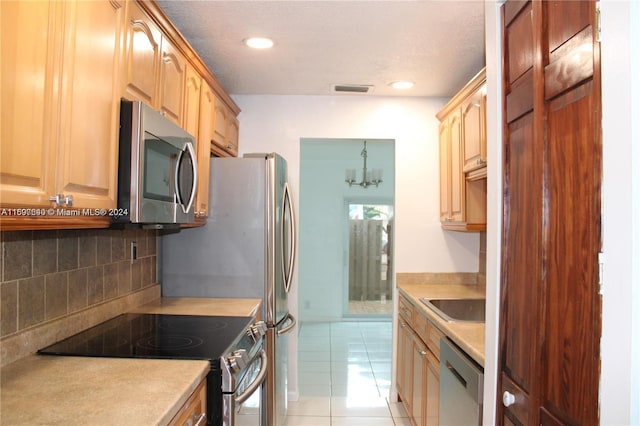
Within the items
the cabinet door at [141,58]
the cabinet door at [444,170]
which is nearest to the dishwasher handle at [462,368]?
the cabinet door at [444,170]

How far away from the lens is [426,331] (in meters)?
2.40

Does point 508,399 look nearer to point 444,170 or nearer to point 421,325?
point 421,325

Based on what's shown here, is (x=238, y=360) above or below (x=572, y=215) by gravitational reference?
below

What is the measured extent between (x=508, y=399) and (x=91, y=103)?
1563 millimetres

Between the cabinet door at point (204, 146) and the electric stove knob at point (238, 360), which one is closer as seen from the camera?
the electric stove knob at point (238, 360)

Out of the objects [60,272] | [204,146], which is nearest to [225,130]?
[204,146]

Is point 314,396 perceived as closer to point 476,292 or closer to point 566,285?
point 476,292

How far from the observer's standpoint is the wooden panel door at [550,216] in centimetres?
88

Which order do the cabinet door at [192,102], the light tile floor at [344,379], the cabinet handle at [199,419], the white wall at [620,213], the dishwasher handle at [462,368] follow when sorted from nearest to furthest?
1. the white wall at [620,213]
2. the cabinet handle at [199,419]
3. the dishwasher handle at [462,368]
4. the cabinet door at [192,102]
5. the light tile floor at [344,379]

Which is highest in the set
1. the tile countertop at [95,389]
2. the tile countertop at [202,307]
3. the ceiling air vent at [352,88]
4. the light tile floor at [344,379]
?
the ceiling air vent at [352,88]

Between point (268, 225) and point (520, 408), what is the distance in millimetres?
1729

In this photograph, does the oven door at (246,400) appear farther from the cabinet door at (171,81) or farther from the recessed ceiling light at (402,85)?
the recessed ceiling light at (402,85)

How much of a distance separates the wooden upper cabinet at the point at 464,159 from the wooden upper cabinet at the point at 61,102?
1880 mm

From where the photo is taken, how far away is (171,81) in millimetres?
1980
